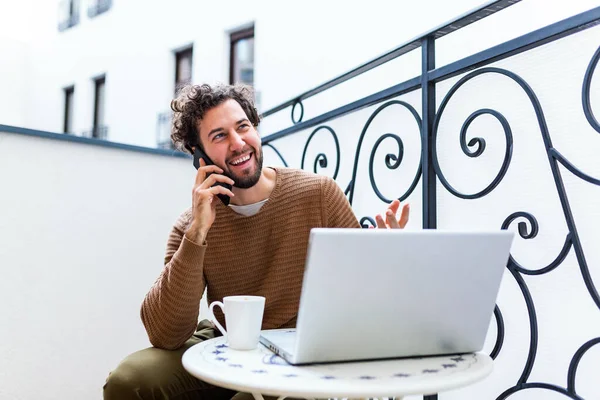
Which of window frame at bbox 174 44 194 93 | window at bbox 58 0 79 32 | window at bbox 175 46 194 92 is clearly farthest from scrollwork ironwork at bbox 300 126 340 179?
window at bbox 58 0 79 32

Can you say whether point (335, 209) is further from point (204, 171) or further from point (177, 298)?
point (177, 298)

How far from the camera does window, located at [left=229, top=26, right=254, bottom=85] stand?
5.15m

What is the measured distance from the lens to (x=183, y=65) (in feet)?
19.7

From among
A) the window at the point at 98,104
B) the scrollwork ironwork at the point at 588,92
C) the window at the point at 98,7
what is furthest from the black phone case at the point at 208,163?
the window at the point at 98,7

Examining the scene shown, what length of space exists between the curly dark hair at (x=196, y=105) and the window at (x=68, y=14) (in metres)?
6.81

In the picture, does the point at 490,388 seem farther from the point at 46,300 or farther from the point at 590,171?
the point at 46,300

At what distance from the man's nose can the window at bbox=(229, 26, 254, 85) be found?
3651 millimetres

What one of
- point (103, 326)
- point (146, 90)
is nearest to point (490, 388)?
point (103, 326)

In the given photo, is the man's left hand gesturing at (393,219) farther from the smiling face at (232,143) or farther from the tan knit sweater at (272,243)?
the smiling face at (232,143)

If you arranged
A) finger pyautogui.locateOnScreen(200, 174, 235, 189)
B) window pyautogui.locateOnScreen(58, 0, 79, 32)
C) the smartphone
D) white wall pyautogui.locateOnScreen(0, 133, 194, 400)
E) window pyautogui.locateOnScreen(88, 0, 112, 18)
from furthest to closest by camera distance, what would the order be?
window pyautogui.locateOnScreen(58, 0, 79, 32), window pyautogui.locateOnScreen(88, 0, 112, 18), white wall pyautogui.locateOnScreen(0, 133, 194, 400), the smartphone, finger pyautogui.locateOnScreen(200, 174, 235, 189)

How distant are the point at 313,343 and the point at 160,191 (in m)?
1.87

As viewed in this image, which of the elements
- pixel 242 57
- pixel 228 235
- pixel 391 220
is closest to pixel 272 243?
pixel 228 235

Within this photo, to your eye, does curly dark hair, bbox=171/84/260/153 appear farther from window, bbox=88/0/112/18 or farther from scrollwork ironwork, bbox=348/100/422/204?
window, bbox=88/0/112/18

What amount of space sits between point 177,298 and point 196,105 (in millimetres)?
598
